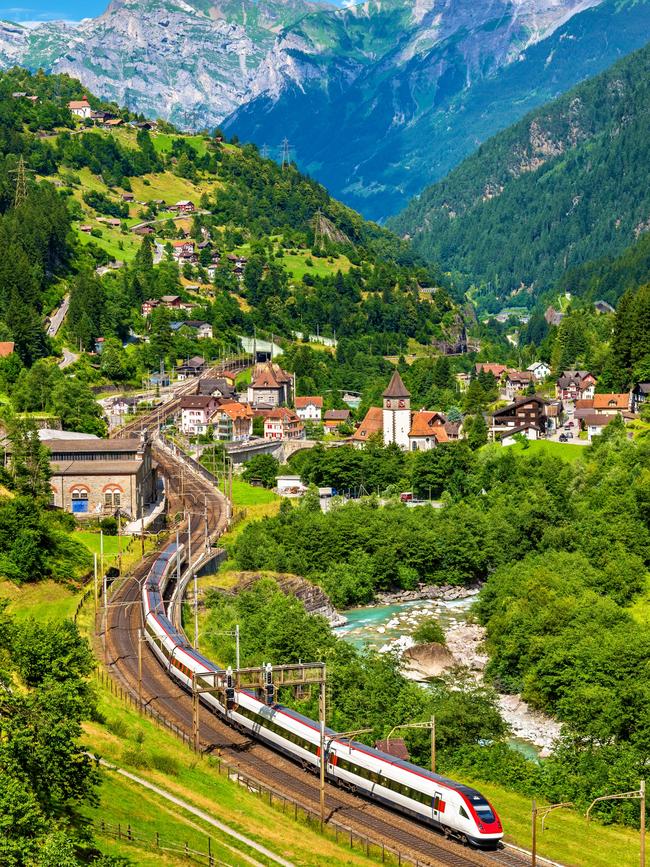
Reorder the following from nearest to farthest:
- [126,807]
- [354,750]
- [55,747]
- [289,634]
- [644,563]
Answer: [55,747] → [126,807] → [354,750] → [289,634] → [644,563]

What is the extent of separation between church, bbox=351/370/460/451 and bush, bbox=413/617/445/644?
5487 centimetres

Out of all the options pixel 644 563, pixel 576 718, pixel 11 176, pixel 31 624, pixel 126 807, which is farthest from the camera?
pixel 11 176

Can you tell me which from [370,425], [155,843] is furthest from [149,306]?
[155,843]

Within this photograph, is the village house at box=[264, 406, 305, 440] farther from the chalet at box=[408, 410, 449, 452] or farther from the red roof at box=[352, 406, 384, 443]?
the chalet at box=[408, 410, 449, 452]

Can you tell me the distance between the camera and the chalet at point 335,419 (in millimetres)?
145750

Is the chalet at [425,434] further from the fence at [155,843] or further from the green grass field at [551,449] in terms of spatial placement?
the fence at [155,843]

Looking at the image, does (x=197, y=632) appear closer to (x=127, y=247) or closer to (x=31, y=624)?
(x=31, y=624)

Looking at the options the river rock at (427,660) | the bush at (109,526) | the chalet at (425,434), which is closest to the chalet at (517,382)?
the chalet at (425,434)

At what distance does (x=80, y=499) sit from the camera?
93.3 metres

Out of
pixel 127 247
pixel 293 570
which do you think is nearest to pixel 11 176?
pixel 127 247

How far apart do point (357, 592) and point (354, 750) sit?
137 ft

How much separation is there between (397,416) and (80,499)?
4586cm

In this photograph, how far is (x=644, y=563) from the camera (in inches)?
3278

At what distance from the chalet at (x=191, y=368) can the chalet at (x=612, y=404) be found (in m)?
54.1
